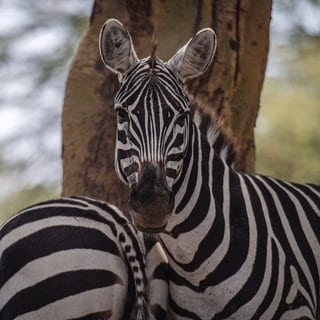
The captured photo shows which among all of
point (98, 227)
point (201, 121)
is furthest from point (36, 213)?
point (201, 121)

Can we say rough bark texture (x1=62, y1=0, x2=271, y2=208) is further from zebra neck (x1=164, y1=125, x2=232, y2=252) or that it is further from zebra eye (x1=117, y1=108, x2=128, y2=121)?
zebra eye (x1=117, y1=108, x2=128, y2=121)

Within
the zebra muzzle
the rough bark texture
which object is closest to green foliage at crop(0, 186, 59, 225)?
the rough bark texture

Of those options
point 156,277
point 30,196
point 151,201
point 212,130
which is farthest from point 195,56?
point 30,196

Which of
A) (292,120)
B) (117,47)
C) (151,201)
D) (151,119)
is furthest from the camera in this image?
(292,120)

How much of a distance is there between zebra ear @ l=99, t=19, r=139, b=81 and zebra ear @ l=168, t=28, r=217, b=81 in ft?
0.73

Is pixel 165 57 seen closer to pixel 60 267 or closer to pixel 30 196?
pixel 60 267

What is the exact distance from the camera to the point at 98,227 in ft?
18.3

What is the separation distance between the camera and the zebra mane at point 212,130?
5922mm

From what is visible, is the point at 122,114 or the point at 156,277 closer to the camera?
the point at 122,114

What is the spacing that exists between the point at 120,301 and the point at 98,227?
0.40m

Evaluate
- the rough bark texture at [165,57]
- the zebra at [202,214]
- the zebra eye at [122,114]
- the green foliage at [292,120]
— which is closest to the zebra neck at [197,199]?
the zebra at [202,214]

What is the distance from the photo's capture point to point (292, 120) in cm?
1984

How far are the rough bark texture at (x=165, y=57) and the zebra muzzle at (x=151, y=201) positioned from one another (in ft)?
7.64

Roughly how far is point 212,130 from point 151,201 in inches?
42.0
